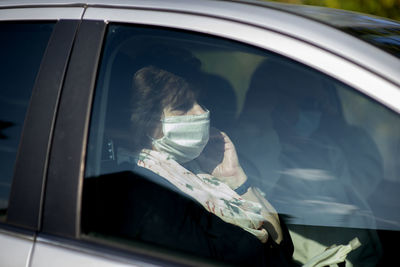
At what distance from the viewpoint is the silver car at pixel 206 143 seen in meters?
1.43

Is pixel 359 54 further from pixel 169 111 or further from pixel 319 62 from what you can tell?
pixel 169 111

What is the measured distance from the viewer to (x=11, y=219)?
157 centimetres

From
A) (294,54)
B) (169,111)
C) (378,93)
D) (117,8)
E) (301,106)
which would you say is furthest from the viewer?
(169,111)

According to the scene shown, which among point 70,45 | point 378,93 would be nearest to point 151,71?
point 70,45

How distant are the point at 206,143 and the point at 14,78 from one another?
0.71 metres

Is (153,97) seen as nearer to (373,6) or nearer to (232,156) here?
(232,156)

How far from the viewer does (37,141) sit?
1553mm

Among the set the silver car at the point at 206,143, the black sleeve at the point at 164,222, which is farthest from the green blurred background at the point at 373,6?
the black sleeve at the point at 164,222

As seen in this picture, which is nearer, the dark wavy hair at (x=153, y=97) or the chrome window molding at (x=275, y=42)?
the chrome window molding at (x=275, y=42)

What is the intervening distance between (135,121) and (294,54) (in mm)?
580

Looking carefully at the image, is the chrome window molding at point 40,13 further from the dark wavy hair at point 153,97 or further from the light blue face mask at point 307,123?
the light blue face mask at point 307,123

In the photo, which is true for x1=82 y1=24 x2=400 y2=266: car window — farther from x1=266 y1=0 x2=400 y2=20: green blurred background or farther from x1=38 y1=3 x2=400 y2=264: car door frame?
x1=266 y1=0 x2=400 y2=20: green blurred background

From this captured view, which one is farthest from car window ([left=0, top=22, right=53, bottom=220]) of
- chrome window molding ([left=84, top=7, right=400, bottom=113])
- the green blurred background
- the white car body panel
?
the green blurred background

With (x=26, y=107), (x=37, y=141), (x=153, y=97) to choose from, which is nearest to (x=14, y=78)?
(x=26, y=107)
